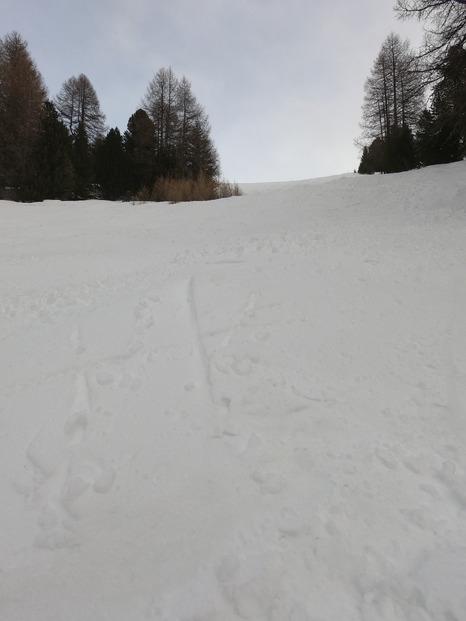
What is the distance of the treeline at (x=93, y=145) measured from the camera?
14547 mm

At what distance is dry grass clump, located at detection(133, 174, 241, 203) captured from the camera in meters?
13.9

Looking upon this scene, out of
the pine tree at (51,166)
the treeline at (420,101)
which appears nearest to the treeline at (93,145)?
the pine tree at (51,166)

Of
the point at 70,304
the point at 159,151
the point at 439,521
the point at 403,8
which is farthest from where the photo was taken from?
the point at 159,151

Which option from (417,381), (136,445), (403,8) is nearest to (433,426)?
(417,381)

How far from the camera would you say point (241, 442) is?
87.1 inches

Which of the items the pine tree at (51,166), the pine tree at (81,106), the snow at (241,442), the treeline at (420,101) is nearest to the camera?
the snow at (241,442)

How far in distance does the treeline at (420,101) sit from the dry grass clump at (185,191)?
789 centimetres

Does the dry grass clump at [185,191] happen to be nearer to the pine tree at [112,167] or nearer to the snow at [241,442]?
the pine tree at [112,167]

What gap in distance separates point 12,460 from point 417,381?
316 cm

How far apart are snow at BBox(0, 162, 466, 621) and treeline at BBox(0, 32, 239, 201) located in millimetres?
11055

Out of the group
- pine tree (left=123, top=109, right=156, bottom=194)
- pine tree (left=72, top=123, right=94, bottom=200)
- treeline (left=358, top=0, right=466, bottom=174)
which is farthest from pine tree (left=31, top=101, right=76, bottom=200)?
treeline (left=358, top=0, right=466, bottom=174)

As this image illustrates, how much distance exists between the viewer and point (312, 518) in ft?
5.59

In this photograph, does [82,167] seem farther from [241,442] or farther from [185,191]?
[241,442]

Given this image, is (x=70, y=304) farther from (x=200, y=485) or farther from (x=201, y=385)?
(x=200, y=485)
